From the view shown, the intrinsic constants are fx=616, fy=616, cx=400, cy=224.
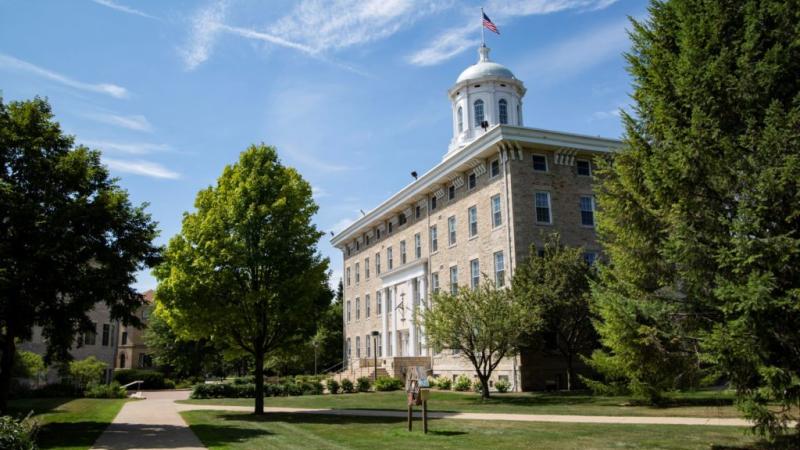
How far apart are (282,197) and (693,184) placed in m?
14.2

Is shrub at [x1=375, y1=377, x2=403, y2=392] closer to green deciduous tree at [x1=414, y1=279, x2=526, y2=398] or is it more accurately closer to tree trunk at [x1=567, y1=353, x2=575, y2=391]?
green deciduous tree at [x1=414, y1=279, x2=526, y2=398]

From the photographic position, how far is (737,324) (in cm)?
948

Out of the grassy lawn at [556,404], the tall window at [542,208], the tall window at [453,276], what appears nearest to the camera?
the grassy lawn at [556,404]

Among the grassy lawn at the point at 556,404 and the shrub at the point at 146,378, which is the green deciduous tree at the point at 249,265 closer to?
the grassy lawn at the point at 556,404

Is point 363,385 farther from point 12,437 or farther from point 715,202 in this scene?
point 715,202

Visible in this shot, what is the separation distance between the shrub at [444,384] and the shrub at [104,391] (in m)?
18.1

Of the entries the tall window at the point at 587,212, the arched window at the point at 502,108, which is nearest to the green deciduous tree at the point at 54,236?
the tall window at the point at 587,212

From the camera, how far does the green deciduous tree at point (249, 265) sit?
20641 mm

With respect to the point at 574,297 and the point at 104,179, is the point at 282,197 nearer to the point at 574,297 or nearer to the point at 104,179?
the point at 104,179

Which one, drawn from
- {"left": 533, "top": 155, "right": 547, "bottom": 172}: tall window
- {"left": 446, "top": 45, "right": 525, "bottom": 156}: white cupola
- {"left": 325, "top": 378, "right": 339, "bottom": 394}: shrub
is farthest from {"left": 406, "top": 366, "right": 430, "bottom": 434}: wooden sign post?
{"left": 446, "top": 45, "right": 525, "bottom": 156}: white cupola

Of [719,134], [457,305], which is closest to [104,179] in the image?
[457,305]

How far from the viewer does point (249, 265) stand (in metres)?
21.0

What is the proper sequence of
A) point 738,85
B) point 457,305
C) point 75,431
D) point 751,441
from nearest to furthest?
point 738,85 → point 751,441 → point 75,431 → point 457,305

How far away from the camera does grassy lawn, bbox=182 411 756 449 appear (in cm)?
1205
